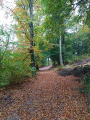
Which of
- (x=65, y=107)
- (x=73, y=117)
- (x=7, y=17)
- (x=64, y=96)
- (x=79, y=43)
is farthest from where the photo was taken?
(x=79, y=43)

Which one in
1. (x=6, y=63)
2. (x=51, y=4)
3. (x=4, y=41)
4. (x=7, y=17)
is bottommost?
(x=6, y=63)

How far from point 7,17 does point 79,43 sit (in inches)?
516

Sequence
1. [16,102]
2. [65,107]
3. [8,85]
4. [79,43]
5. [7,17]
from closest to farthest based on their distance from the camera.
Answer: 1. [65,107]
2. [16,102]
3. [8,85]
4. [7,17]
5. [79,43]

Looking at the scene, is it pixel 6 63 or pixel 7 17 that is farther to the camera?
pixel 7 17

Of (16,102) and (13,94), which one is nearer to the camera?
(16,102)

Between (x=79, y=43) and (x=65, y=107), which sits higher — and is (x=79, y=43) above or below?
above

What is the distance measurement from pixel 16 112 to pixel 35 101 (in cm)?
74

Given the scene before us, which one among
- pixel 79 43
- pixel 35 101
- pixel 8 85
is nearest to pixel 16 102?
pixel 35 101

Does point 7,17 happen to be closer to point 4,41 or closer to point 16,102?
point 4,41

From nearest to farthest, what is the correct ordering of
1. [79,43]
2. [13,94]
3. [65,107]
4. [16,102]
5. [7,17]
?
[65,107] → [16,102] → [13,94] → [7,17] → [79,43]

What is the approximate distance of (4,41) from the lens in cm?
309

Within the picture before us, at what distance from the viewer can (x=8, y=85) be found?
157 inches

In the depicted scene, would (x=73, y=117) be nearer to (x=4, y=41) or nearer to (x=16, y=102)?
(x=16, y=102)

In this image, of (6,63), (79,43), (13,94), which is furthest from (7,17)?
(79,43)
